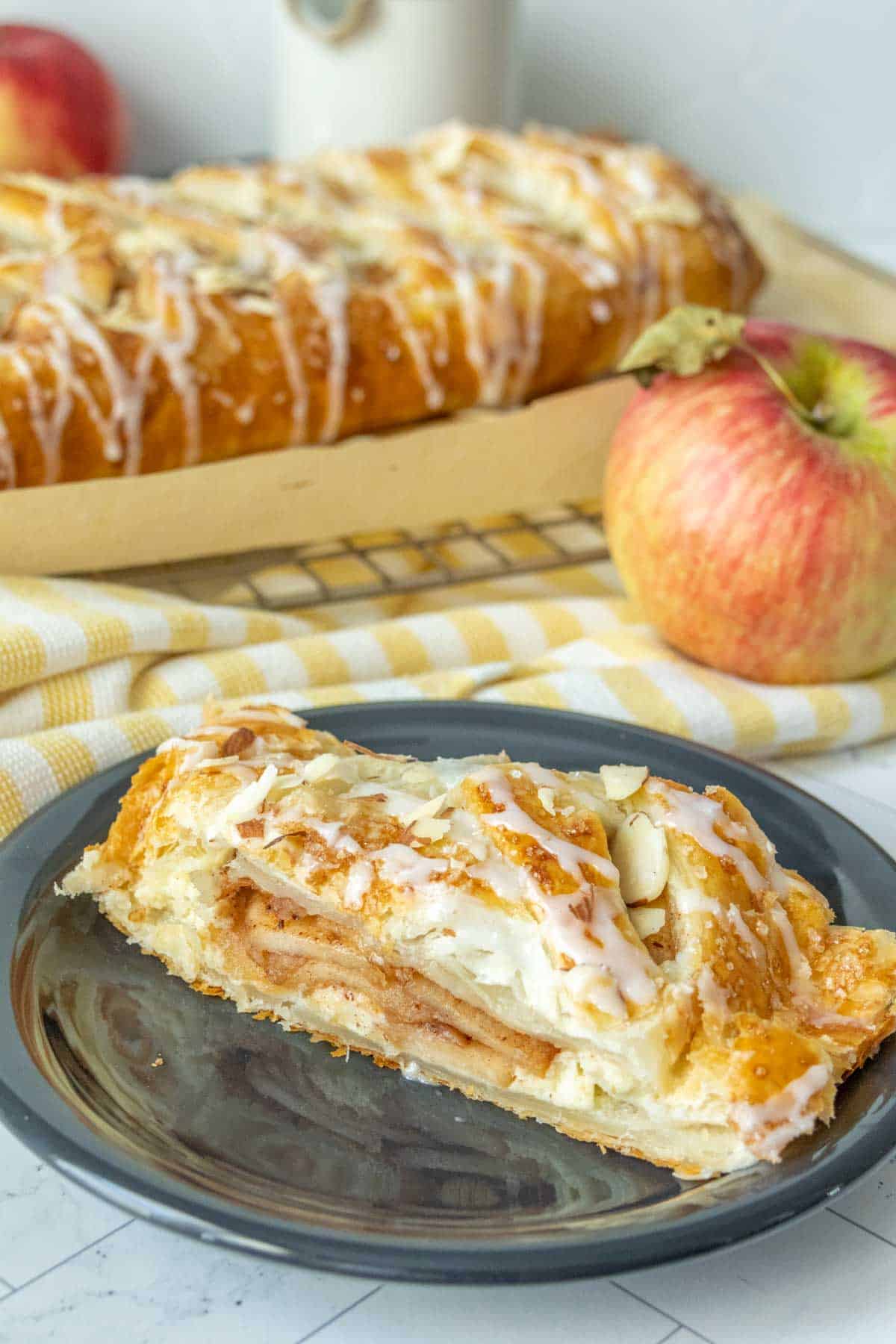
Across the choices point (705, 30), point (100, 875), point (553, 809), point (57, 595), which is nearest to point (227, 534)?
point (57, 595)

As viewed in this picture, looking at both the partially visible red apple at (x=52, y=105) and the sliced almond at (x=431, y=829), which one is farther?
the partially visible red apple at (x=52, y=105)

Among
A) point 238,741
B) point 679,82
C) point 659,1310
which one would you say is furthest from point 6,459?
point 679,82

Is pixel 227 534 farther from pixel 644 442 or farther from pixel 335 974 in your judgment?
pixel 335 974

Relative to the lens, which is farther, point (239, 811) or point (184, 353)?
point (184, 353)

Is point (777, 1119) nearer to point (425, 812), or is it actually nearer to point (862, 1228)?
point (862, 1228)

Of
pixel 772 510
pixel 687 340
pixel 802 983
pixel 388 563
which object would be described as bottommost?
pixel 388 563

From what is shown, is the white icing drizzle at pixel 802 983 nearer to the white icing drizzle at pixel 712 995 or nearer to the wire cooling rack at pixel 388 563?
the white icing drizzle at pixel 712 995

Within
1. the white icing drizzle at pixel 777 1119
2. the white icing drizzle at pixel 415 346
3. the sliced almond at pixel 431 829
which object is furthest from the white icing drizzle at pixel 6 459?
the white icing drizzle at pixel 777 1119
